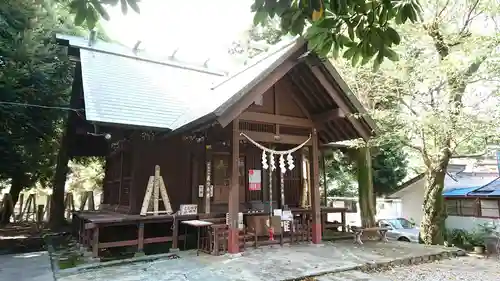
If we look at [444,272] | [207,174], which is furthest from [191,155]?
[444,272]

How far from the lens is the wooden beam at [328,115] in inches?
338

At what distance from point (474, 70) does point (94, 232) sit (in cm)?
1086

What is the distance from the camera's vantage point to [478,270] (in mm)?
7441

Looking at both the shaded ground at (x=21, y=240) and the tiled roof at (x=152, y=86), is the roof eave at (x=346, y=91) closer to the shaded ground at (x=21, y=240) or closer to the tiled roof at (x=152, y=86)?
the tiled roof at (x=152, y=86)

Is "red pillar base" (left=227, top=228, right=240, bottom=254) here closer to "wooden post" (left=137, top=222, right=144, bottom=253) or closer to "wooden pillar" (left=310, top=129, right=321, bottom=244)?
"wooden post" (left=137, top=222, right=144, bottom=253)

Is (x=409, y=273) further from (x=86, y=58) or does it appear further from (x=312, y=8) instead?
(x=86, y=58)

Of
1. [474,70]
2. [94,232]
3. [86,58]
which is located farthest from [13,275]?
[474,70]

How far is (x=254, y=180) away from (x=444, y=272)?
5.28 m

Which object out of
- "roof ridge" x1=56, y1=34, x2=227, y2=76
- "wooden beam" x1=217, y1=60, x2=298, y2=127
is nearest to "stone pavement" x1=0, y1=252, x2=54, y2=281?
"wooden beam" x1=217, y1=60, x2=298, y2=127

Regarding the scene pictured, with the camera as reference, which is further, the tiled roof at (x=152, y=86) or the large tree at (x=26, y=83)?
the large tree at (x=26, y=83)

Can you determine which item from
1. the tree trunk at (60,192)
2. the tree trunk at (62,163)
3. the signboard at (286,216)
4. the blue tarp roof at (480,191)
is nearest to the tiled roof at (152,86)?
the tree trunk at (62,163)

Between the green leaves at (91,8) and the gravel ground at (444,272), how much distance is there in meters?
5.83

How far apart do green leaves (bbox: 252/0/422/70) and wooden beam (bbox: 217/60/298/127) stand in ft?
13.8

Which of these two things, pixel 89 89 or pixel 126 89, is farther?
pixel 126 89
